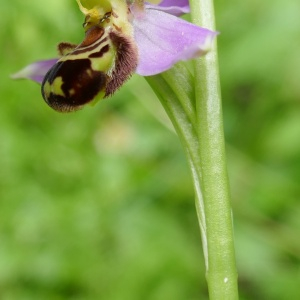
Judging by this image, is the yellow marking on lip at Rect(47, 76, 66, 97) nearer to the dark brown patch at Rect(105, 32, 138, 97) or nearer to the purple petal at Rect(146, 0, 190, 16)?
the dark brown patch at Rect(105, 32, 138, 97)

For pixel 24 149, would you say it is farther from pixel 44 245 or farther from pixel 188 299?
pixel 188 299

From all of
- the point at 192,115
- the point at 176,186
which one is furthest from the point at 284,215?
the point at 192,115

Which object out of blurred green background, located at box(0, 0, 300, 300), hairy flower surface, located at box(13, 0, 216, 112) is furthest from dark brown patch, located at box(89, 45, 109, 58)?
blurred green background, located at box(0, 0, 300, 300)

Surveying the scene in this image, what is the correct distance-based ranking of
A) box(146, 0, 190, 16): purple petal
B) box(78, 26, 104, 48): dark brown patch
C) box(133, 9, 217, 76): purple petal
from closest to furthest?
box(133, 9, 217, 76): purple petal
box(78, 26, 104, 48): dark brown patch
box(146, 0, 190, 16): purple petal

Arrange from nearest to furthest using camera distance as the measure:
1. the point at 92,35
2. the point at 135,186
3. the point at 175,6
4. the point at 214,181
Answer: the point at 214,181 → the point at 92,35 → the point at 175,6 → the point at 135,186

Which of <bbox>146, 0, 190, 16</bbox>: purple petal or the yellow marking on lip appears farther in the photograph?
<bbox>146, 0, 190, 16</bbox>: purple petal

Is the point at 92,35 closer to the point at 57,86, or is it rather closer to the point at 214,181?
the point at 57,86

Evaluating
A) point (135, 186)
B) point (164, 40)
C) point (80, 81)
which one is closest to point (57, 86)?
point (80, 81)

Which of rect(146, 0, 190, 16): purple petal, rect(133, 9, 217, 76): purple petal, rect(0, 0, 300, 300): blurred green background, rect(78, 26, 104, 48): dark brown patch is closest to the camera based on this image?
rect(133, 9, 217, 76): purple petal
